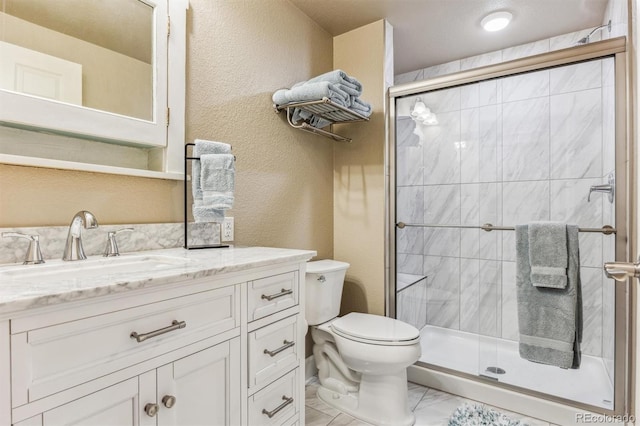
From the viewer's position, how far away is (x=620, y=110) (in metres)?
1.61

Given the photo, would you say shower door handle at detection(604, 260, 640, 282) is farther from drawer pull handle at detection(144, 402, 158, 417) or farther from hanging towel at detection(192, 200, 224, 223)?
hanging towel at detection(192, 200, 224, 223)

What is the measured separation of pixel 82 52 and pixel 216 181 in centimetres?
62

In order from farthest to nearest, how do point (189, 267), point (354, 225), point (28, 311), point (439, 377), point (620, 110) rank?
point (354, 225) → point (439, 377) → point (620, 110) → point (189, 267) → point (28, 311)

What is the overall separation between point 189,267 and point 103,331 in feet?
0.84

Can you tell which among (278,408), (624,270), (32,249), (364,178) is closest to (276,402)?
(278,408)

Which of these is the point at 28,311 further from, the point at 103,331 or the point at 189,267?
the point at 189,267

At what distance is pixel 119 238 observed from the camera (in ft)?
3.98

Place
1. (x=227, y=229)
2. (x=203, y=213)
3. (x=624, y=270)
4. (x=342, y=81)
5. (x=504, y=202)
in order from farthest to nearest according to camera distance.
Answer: (x=504, y=202) → (x=342, y=81) → (x=227, y=229) → (x=203, y=213) → (x=624, y=270)

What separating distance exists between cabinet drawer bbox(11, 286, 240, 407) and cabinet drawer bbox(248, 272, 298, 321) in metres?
0.14

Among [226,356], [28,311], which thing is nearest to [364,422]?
[226,356]

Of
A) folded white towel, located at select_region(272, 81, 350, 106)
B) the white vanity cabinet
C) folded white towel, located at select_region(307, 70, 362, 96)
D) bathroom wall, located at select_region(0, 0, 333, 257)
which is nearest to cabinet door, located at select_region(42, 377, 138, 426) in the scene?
the white vanity cabinet

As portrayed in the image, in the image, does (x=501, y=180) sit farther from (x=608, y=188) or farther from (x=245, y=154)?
(x=245, y=154)

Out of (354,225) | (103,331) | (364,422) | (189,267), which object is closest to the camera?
(103,331)

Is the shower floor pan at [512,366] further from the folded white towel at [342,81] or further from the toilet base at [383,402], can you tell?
the folded white towel at [342,81]
